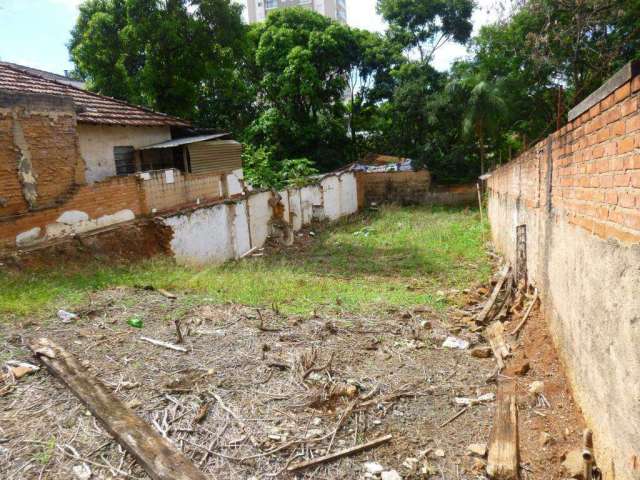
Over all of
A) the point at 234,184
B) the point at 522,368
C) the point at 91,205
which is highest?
the point at 234,184

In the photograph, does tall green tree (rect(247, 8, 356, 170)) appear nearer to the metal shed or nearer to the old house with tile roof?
the metal shed

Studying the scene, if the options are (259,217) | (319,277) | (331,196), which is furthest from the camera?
(331,196)

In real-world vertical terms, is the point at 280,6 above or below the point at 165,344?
above

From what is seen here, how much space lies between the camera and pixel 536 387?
12.9ft

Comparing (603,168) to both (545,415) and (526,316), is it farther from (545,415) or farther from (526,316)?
(526,316)

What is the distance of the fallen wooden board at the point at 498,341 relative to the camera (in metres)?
4.61

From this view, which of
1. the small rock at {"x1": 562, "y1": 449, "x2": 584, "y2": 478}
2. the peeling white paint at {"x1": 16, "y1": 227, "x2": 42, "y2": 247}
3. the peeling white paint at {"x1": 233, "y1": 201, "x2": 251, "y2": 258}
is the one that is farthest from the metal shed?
the small rock at {"x1": 562, "y1": 449, "x2": 584, "y2": 478}

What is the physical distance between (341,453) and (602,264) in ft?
7.19

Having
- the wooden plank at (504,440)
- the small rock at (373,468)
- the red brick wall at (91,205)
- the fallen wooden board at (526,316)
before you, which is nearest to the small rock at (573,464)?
the wooden plank at (504,440)

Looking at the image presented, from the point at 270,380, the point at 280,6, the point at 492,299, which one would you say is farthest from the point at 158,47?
the point at 280,6

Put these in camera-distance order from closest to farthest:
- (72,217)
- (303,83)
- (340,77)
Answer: (72,217)
(303,83)
(340,77)

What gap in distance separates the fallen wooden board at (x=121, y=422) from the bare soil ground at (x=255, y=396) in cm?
7

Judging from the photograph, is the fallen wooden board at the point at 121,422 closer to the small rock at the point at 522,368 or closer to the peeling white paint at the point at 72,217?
the small rock at the point at 522,368

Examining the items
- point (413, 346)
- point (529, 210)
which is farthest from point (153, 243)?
point (529, 210)
